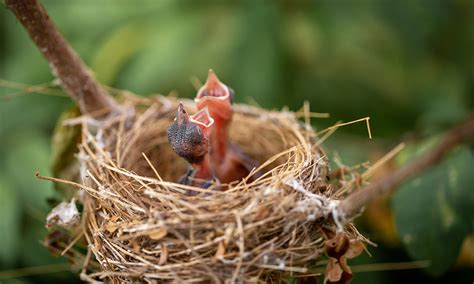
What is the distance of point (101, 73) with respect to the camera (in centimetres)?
238

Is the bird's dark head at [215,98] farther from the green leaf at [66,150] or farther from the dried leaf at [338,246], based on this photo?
the dried leaf at [338,246]

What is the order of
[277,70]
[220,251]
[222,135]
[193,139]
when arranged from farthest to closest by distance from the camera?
1. [277,70]
2. [222,135]
3. [193,139]
4. [220,251]

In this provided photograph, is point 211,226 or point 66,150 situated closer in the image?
point 211,226

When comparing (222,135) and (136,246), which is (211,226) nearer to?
(136,246)

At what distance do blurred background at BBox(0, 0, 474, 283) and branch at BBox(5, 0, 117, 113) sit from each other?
0.38 m

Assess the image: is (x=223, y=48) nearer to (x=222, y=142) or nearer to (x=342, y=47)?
(x=342, y=47)

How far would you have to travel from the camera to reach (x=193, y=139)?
4.47ft

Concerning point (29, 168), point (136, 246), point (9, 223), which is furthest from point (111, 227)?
point (29, 168)

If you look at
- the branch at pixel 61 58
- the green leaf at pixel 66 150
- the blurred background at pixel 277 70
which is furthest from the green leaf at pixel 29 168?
the branch at pixel 61 58

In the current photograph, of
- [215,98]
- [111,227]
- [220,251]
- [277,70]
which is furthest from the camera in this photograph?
[277,70]

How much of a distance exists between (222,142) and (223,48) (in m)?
0.84

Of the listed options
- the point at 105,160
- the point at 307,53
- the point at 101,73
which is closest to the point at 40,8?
the point at 105,160

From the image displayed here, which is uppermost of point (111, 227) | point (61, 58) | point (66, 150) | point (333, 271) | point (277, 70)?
point (61, 58)

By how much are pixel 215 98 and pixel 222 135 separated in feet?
0.50
